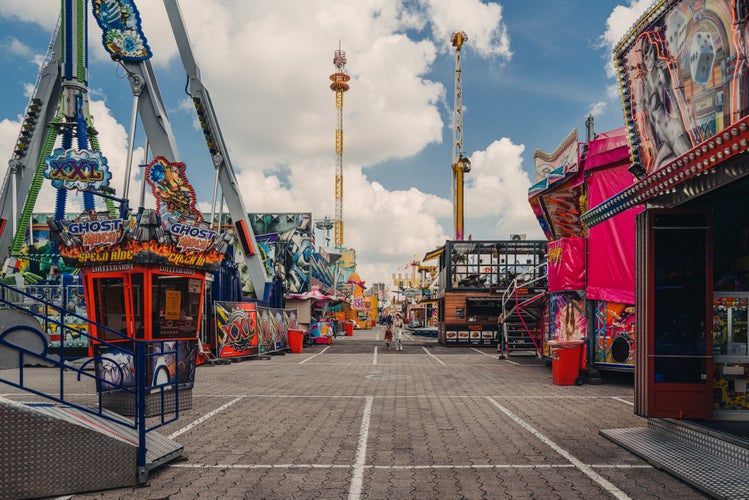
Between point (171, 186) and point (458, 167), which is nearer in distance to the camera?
point (171, 186)

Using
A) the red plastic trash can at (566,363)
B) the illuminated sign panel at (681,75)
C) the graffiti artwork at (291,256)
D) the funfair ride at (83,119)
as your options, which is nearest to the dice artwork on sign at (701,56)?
the illuminated sign panel at (681,75)

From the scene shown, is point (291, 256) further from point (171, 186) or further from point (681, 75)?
point (681, 75)

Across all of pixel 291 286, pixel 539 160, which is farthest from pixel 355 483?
pixel 291 286

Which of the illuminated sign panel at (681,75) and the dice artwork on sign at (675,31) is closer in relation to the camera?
the illuminated sign panel at (681,75)

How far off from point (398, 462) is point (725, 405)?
16.5ft

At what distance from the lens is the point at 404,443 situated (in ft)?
25.1

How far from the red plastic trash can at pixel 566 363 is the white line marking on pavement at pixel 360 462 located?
248 inches

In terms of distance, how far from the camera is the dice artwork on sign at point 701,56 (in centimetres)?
621

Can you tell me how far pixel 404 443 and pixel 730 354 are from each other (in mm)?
5007

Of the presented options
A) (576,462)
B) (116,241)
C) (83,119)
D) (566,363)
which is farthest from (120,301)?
(83,119)

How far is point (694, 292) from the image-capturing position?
7844 mm

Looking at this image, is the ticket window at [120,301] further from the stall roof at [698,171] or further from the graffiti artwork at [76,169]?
the stall roof at [698,171]

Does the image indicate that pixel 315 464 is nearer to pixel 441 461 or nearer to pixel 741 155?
pixel 441 461

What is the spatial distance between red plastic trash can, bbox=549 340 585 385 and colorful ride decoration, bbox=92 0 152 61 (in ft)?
67.6
